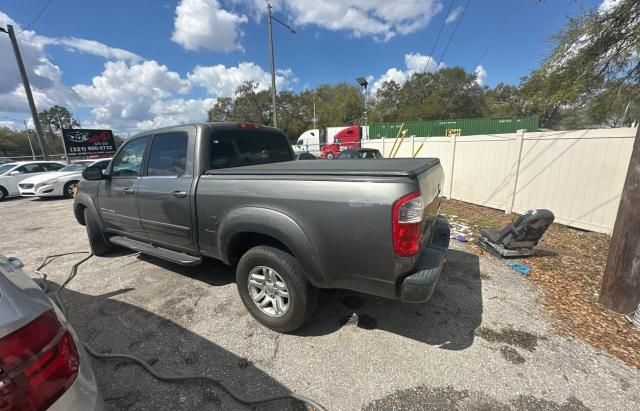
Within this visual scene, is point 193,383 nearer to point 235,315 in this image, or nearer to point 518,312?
point 235,315

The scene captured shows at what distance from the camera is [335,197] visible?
6.81 ft

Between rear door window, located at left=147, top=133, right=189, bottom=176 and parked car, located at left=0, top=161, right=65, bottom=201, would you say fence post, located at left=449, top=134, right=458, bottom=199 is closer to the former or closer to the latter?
rear door window, located at left=147, top=133, right=189, bottom=176

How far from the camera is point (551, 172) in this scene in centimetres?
577

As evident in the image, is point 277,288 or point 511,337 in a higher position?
point 277,288

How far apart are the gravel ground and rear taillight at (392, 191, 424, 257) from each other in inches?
41.1

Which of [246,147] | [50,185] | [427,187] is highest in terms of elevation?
[246,147]

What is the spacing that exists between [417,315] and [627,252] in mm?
2156

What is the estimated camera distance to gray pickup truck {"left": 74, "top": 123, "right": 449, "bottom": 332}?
1.98m

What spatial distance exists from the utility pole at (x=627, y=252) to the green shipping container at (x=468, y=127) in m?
22.2

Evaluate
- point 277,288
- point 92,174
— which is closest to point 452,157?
point 277,288

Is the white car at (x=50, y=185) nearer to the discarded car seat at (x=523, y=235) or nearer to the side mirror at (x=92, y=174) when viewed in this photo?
the side mirror at (x=92, y=174)

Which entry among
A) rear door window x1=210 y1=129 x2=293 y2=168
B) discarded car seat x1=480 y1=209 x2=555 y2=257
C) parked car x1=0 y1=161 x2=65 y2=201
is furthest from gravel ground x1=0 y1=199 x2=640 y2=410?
parked car x1=0 y1=161 x2=65 y2=201

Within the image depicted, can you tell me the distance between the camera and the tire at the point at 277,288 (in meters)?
2.41

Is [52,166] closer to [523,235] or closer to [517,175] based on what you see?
[523,235]
